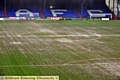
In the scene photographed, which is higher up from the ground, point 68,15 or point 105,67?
point 105,67

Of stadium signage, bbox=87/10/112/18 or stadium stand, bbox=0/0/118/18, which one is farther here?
stadium signage, bbox=87/10/112/18

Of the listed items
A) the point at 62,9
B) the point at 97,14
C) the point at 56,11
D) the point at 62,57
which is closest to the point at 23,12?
the point at 56,11

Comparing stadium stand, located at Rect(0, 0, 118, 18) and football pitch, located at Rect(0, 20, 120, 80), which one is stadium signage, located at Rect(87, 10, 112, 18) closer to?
stadium stand, located at Rect(0, 0, 118, 18)

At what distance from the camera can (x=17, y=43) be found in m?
45.8

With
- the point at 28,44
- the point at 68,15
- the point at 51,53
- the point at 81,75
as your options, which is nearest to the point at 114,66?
the point at 81,75

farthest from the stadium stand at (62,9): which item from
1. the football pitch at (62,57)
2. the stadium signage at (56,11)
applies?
the football pitch at (62,57)

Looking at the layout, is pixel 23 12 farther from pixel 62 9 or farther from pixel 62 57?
pixel 62 57

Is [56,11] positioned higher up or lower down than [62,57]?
lower down

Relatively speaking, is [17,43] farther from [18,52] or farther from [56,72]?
[56,72]

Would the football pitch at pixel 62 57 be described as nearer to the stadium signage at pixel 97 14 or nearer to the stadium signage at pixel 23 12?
the stadium signage at pixel 23 12

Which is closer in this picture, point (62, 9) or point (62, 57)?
point (62, 57)

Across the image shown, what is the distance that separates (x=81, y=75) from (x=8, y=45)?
1861 centimetres

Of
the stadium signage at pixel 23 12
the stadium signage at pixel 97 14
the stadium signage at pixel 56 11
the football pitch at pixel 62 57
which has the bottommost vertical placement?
the stadium signage at pixel 97 14

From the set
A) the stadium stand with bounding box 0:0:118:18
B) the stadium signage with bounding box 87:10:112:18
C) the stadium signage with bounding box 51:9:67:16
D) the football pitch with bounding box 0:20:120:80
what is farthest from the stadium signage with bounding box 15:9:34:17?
the football pitch with bounding box 0:20:120:80
